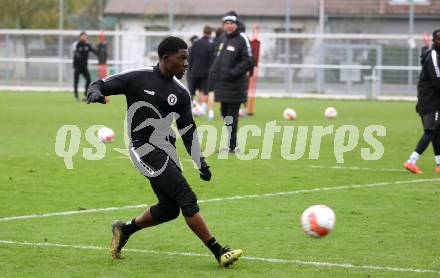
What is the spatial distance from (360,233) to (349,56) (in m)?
29.1

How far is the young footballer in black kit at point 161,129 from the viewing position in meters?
8.27

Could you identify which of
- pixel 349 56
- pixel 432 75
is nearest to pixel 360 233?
pixel 432 75

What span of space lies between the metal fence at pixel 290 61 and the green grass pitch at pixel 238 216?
58.3 ft

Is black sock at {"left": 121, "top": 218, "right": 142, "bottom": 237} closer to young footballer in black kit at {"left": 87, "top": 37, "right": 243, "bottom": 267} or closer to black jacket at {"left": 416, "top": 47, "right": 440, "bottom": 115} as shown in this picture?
young footballer in black kit at {"left": 87, "top": 37, "right": 243, "bottom": 267}

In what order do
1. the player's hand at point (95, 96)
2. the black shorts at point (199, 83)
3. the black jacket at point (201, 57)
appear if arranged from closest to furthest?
1. the player's hand at point (95, 96)
2. the black jacket at point (201, 57)
3. the black shorts at point (199, 83)

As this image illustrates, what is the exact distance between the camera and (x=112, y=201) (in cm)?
1195

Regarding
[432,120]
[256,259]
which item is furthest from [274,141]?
[256,259]

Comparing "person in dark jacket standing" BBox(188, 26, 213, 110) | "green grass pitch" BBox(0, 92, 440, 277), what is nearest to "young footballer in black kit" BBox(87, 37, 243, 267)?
"green grass pitch" BBox(0, 92, 440, 277)

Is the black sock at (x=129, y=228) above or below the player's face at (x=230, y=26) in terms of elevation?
below

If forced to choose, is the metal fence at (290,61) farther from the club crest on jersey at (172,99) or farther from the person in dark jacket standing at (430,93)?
the club crest on jersey at (172,99)

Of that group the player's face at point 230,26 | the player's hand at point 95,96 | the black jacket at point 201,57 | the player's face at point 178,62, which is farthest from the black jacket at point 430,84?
the black jacket at point 201,57

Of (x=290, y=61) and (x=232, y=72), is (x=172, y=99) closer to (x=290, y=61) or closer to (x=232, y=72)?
(x=232, y=72)

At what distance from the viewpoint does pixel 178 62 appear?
8.38m

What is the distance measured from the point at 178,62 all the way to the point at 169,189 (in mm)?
1096
